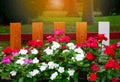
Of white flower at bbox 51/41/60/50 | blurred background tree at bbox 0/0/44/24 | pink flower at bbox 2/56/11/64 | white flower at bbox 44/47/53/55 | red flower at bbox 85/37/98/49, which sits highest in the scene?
red flower at bbox 85/37/98/49

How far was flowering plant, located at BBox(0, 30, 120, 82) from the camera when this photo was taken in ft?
13.0

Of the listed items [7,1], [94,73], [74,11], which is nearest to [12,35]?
[94,73]

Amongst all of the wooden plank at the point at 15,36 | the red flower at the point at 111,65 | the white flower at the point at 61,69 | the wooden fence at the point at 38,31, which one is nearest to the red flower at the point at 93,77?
the red flower at the point at 111,65

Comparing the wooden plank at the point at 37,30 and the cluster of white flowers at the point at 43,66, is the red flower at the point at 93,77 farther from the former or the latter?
the wooden plank at the point at 37,30

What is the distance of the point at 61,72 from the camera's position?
402cm

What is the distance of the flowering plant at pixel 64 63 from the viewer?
398cm

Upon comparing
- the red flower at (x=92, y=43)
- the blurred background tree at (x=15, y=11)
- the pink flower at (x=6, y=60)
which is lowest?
the blurred background tree at (x=15, y=11)

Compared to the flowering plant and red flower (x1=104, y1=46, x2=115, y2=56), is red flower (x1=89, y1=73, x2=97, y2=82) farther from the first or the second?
red flower (x1=104, y1=46, x2=115, y2=56)

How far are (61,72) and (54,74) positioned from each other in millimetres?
69

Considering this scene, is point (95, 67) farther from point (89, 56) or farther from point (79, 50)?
point (79, 50)

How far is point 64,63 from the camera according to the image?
412 centimetres

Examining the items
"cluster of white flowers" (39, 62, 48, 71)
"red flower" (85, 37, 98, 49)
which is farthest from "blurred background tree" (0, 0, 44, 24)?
"cluster of white flowers" (39, 62, 48, 71)

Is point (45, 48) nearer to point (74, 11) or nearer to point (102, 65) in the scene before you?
point (102, 65)

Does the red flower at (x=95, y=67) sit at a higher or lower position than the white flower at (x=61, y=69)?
higher
